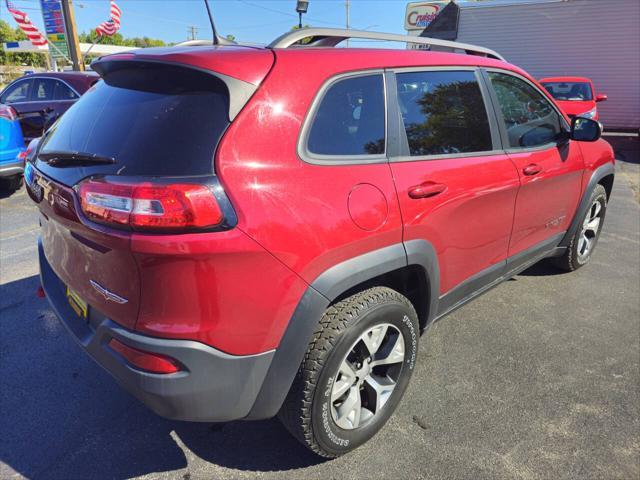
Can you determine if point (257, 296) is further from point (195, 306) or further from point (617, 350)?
point (617, 350)

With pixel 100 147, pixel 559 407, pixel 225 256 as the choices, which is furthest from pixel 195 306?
pixel 559 407

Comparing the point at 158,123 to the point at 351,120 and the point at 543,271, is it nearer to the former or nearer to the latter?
the point at 351,120

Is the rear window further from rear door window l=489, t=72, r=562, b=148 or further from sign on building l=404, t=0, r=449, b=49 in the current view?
sign on building l=404, t=0, r=449, b=49

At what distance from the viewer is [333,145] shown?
74.4 inches

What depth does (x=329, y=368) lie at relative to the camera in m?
1.88

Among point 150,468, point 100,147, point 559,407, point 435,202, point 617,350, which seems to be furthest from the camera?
point 617,350

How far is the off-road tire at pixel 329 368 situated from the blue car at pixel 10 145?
241 inches

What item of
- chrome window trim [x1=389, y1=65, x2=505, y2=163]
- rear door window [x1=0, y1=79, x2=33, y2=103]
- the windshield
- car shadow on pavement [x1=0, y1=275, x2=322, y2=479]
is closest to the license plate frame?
car shadow on pavement [x1=0, y1=275, x2=322, y2=479]

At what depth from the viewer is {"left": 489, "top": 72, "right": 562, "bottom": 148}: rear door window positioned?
287 cm

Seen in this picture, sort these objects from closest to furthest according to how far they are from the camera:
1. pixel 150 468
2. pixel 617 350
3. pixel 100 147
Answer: pixel 100 147
pixel 150 468
pixel 617 350

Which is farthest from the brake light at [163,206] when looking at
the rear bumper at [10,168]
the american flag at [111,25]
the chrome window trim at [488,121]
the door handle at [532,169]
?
the american flag at [111,25]

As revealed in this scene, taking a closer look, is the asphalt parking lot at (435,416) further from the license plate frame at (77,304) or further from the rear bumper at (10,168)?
the rear bumper at (10,168)

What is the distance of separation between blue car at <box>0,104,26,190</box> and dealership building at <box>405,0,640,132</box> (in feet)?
50.9

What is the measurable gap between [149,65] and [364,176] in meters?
1.00
